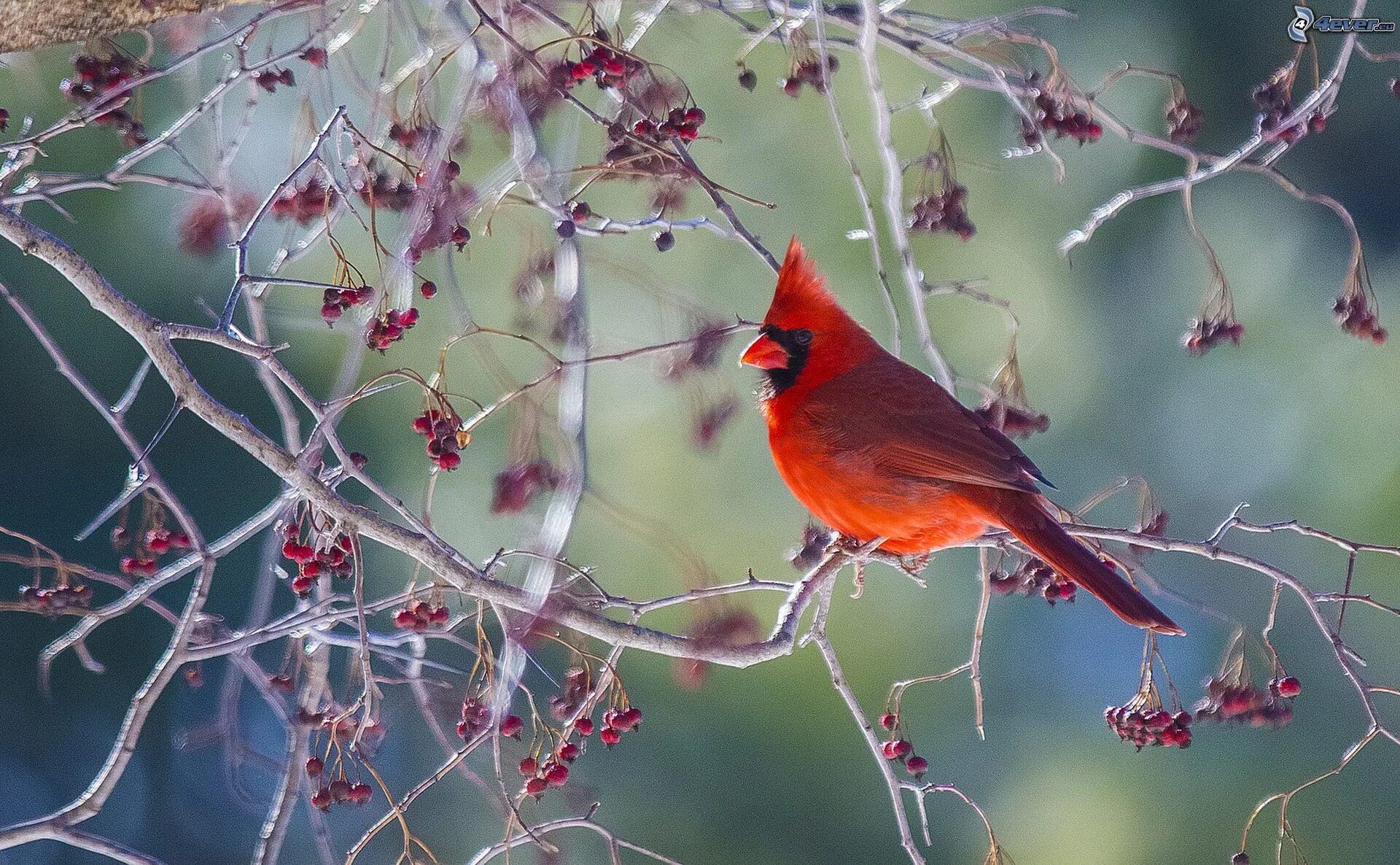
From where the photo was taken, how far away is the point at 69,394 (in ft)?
14.7

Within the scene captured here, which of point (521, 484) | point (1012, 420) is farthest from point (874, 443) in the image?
point (521, 484)

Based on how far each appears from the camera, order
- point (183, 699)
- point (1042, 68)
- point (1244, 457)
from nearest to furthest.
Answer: point (183, 699) → point (1042, 68) → point (1244, 457)

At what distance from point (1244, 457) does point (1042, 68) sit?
180 centimetres

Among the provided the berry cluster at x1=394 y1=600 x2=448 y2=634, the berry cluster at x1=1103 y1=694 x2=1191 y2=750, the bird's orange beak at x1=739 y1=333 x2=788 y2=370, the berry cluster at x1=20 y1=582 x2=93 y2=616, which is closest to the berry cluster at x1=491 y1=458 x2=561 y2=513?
the berry cluster at x1=394 y1=600 x2=448 y2=634

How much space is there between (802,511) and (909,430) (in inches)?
95.8

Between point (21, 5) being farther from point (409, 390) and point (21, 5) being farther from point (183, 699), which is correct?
point (183, 699)

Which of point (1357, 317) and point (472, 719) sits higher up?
point (472, 719)

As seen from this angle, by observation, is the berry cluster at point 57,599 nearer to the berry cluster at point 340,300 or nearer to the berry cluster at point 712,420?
the berry cluster at point 340,300

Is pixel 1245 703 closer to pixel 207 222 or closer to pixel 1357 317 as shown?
pixel 1357 317

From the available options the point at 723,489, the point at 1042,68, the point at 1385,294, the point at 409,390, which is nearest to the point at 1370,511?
the point at 1385,294

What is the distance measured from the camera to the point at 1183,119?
2.28 m

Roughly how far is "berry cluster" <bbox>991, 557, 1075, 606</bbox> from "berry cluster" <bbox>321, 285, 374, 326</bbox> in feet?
3.58

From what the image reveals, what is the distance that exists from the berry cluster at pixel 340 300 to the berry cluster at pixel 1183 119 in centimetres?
137

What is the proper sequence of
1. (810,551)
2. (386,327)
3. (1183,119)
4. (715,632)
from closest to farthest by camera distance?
(386,327), (715,632), (1183,119), (810,551)
